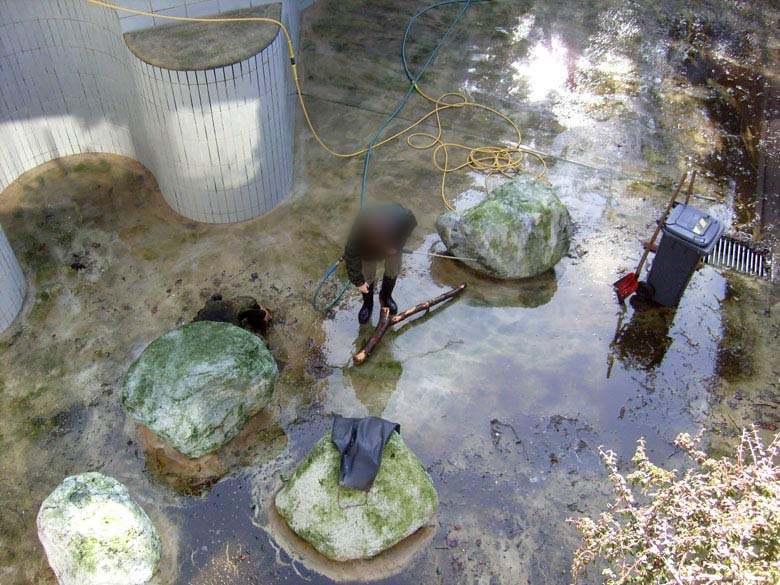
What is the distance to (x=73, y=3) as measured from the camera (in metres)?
6.50

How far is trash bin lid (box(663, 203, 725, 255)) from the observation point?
18.8 feet

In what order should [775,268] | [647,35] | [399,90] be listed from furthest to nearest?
[647,35]
[399,90]
[775,268]

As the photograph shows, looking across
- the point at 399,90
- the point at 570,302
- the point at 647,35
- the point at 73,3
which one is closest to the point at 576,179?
the point at 570,302

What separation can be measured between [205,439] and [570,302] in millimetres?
3576

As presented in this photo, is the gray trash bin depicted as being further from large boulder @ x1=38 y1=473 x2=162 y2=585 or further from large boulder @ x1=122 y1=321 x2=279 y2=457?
large boulder @ x1=38 y1=473 x2=162 y2=585

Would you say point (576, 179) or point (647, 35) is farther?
point (647, 35)

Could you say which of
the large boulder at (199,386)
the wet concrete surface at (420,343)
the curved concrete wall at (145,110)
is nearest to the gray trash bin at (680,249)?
the wet concrete surface at (420,343)

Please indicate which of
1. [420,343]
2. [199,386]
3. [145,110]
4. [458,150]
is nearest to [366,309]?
[420,343]

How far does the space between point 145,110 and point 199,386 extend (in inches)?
119

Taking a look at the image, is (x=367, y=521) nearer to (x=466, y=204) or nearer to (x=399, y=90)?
(x=466, y=204)

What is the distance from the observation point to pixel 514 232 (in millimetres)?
6281

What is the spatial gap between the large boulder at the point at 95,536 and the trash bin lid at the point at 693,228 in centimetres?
489

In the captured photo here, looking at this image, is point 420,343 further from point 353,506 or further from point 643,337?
point 643,337

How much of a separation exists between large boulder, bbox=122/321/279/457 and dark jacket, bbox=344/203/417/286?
106 cm
